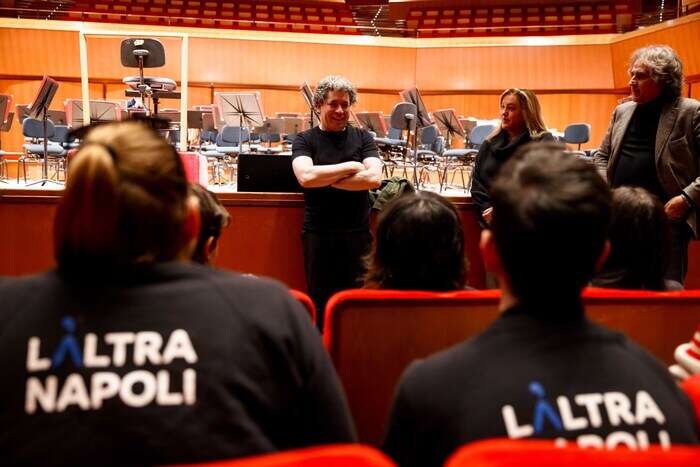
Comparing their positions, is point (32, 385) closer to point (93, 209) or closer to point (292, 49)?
point (93, 209)

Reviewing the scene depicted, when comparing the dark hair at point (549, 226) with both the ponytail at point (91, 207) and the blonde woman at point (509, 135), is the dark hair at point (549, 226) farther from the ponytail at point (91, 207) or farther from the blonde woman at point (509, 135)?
the blonde woman at point (509, 135)

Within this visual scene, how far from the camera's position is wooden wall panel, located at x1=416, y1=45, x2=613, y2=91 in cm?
1287

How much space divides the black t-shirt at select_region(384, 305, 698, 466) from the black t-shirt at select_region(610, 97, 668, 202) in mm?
2269

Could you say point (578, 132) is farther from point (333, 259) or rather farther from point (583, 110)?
point (333, 259)

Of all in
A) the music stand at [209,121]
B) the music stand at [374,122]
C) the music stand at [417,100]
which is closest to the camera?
the music stand at [417,100]

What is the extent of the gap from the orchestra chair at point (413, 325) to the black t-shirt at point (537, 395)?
566 mm

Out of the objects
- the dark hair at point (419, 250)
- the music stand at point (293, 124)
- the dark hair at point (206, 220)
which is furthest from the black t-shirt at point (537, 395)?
the music stand at point (293, 124)

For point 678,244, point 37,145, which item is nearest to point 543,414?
point 678,244

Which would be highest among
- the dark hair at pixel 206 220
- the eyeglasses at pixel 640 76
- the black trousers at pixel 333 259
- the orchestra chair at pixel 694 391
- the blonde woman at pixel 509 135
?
the eyeglasses at pixel 640 76

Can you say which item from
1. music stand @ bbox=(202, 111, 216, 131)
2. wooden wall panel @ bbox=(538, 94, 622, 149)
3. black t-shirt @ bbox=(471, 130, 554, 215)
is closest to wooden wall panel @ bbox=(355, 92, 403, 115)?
wooden wall panel @ bbox=(538, 94, 622, 149)

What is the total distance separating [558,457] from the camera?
678 mm

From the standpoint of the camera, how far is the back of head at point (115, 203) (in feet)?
3.06

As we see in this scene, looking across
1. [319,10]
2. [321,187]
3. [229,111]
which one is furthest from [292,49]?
[321,187]

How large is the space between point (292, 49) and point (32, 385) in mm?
12724
